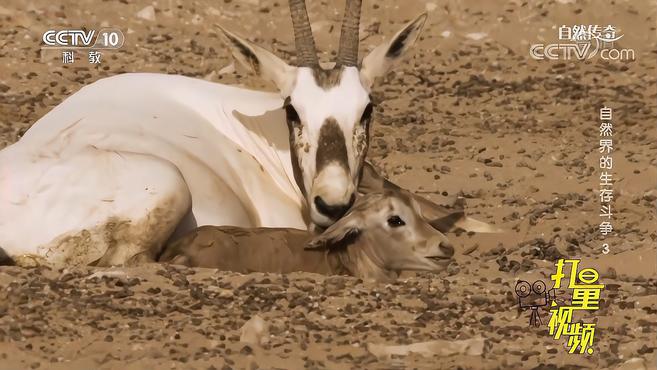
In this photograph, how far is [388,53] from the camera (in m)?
11.6

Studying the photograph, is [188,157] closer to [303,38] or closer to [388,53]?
[303,38]

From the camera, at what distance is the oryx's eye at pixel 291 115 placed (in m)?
11.0

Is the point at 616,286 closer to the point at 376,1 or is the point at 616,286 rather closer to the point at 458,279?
the point at 458,279

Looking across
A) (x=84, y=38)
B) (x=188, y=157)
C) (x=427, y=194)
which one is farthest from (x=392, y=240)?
(x=84, y=38)

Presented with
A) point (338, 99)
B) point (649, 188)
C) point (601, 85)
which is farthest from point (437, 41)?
point (338, 99)

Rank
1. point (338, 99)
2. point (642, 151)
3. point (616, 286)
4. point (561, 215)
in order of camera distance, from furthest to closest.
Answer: point (642, 151), point (561, 215), point (338, 99), point (616, 286)

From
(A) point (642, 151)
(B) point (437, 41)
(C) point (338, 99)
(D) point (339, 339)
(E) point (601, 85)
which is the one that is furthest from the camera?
(B) point (437, 41)

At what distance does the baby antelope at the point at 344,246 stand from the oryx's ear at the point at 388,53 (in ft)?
2.80

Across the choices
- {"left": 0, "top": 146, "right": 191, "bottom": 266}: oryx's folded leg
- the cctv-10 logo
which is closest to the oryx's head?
{"left": 0, "top": 146, "right": 191, "bottom": 266}: oryx's folded leg

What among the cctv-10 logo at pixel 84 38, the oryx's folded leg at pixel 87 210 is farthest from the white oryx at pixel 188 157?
the cctv-10 logo at pixel 84 38

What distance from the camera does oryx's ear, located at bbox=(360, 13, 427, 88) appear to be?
11461 mm

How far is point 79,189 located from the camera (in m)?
10.2

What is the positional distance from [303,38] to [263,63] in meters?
0.32

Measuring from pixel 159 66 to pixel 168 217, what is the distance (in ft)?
23.3
